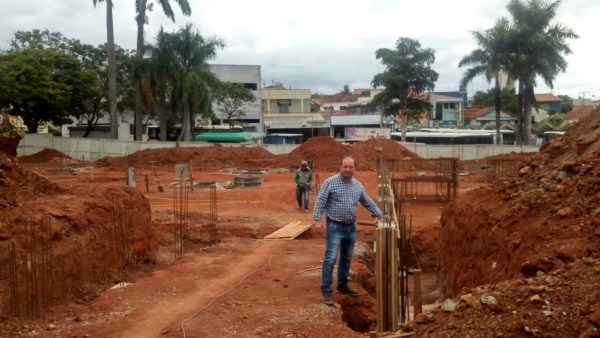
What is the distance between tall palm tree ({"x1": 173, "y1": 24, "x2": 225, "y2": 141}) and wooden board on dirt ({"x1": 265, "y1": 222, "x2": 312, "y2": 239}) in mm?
26546

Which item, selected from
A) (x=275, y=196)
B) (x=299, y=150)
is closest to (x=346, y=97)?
(x=299, y=150)

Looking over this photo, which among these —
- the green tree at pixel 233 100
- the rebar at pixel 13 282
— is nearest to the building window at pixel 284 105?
the green tree at pixel 233 100

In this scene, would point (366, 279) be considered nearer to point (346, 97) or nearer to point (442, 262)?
point (442, 262)

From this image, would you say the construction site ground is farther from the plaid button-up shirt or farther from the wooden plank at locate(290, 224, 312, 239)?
the plaid button-up shirt

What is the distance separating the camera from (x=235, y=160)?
34156 mm

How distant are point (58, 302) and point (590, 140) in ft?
25.1

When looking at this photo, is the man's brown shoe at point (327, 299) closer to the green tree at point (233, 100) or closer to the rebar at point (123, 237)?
the rebar at point (123, 237)

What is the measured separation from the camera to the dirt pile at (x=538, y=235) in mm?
3988

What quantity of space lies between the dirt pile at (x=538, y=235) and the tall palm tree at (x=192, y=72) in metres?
29.8

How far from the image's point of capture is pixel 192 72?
3859 centimetres

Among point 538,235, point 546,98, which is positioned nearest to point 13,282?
point 538,235

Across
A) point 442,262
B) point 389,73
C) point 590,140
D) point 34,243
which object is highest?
point 389,73

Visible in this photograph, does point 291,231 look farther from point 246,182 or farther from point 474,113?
point 474,113

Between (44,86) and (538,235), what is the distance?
35581 mm
